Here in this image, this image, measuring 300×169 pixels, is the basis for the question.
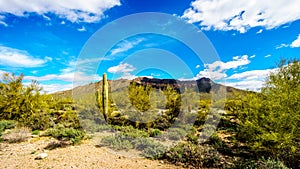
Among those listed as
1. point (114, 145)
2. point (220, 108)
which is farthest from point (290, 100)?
point (220, 108)

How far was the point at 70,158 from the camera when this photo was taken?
6.83m

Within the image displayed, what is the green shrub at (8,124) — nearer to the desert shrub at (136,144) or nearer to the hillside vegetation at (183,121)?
the hillside vegetation at (183,121)

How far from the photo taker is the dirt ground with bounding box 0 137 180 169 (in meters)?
6.27

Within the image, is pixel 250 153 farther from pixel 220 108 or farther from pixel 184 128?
pixel 220 108

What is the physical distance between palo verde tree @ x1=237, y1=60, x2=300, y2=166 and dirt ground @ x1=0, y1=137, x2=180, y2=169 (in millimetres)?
2771

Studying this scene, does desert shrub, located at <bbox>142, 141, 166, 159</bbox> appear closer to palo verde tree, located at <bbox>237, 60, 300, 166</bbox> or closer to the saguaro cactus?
palo verde tree, located at <bbox>237, 60, 300, 166</bbox>

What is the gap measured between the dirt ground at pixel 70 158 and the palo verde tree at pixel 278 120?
277 centimetres

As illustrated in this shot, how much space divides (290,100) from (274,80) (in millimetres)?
1149

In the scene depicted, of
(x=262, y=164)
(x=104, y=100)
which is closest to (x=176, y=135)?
(x=262, y=164)

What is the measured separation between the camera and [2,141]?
912 centimetres

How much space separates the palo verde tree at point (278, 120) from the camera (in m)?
5.70

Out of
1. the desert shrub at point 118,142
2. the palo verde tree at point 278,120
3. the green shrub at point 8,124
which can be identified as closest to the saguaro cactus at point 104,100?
the green shrub at point 8,124

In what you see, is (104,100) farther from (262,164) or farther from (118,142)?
(262,164)


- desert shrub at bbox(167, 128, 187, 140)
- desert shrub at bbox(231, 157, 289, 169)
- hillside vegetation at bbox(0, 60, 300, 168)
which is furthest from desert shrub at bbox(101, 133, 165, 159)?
desert shrub at bbox(231, 157, 289, 169)
